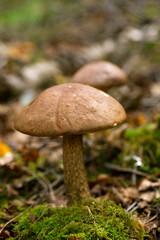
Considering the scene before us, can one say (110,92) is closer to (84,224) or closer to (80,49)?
(84,224)

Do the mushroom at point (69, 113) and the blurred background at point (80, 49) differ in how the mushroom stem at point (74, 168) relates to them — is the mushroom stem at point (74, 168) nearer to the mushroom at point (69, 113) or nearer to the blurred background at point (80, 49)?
the mushroom at point (69, 113)

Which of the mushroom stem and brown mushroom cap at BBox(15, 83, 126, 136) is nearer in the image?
brown mushroom cap at BBox(15, 83, 126, 136)

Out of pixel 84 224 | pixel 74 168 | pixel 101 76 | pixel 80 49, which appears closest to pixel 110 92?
pixel 101 76

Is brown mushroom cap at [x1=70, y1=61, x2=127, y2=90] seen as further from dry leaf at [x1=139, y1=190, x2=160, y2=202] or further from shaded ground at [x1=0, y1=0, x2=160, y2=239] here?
dry leaf at [x1=139, y1=190, x2=160, y2=202]

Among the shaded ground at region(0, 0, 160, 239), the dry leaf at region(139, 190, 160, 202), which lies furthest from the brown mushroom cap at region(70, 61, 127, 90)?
the dry leaf at region(139, 190, 160, 202)

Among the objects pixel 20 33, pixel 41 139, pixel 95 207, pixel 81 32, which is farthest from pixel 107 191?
pixel 20 33

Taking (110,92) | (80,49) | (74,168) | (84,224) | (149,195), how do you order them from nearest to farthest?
(84,224) → (74,168) → (149,195) → (110,92) → (80,49)
